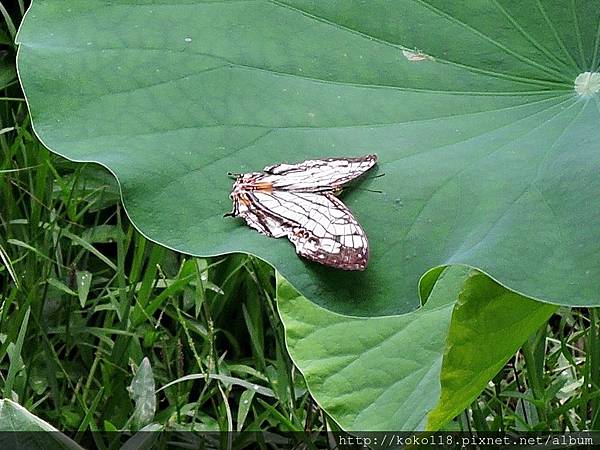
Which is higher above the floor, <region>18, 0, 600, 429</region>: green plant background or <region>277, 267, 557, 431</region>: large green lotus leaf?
<region>18, 0, 600, 429</region>: green plant background

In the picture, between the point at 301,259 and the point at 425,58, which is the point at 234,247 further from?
the point at 425,58

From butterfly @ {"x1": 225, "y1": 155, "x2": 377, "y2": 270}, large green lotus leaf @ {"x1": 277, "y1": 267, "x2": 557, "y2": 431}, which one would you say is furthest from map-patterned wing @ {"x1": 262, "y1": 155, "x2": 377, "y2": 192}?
large green lotus leaf @ {"x1": 277, "y1": 267, "x2": 557, "y2": 431}

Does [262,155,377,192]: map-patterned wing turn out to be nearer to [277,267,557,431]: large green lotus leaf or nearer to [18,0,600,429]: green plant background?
[18,0,600,429]: green plant background

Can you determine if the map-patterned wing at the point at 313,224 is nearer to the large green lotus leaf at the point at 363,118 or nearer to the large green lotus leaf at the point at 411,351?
the large green lotus leaf at the point at 363,118

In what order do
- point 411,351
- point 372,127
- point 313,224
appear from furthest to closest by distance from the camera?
point 411,351, point 372,127, point 313,224

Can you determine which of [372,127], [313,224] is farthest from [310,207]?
[372,127]

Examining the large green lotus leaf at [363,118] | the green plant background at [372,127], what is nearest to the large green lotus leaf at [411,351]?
the green plant background at [372,127]

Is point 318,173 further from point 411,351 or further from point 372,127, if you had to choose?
point 411,351
